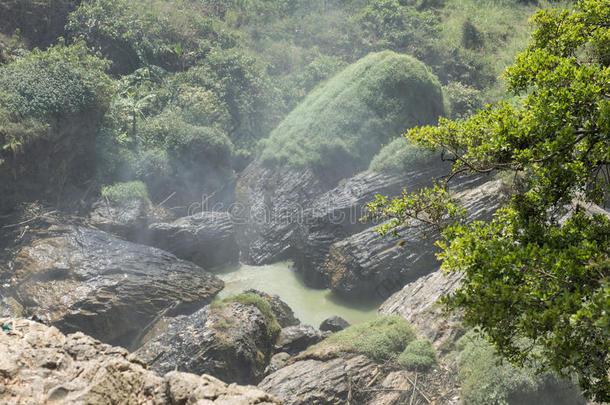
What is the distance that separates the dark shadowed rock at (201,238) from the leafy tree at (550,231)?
11637 millimetres

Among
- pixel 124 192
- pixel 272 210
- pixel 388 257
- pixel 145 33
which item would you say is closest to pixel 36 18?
pixel 145 33

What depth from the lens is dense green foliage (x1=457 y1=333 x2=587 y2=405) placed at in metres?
7.22

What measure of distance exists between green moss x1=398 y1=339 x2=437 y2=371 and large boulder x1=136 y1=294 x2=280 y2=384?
3226mm

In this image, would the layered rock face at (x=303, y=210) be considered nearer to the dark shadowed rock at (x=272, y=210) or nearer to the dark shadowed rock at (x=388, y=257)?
the dark shadowed rock at (x=272, y=210)

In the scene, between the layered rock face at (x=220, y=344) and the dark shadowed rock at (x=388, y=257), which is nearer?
the layered rock face at (x=220, y=344)

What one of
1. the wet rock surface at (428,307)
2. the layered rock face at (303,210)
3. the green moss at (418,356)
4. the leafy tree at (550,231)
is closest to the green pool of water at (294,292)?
the layered rock face at (303,210)

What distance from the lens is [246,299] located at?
11109mm

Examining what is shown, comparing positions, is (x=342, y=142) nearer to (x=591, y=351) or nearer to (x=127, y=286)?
(x=127, y=286)

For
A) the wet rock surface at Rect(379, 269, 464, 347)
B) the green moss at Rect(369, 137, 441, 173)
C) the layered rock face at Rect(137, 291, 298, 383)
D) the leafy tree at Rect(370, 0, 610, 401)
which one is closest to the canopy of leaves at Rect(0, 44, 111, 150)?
the layered rock face at Rect(137, 291, 298, 383)

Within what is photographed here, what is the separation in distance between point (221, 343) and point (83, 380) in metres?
5.43

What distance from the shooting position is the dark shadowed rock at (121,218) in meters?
14.6

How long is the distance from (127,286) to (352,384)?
22.7 feet

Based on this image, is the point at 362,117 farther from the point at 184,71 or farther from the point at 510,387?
the point at 510,387

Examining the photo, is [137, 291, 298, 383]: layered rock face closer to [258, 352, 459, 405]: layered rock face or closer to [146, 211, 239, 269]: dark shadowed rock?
[258, 352, 459, 405]: layered rock face
